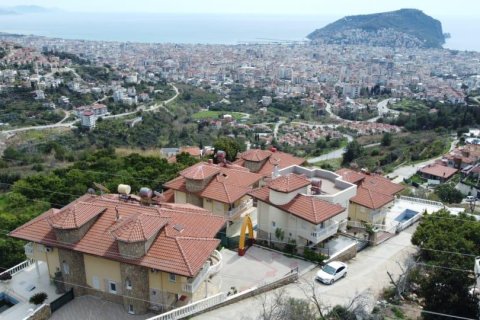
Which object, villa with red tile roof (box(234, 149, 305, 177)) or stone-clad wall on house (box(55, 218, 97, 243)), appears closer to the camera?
stone-clad wall on house (box(55, 218, 97, 243))

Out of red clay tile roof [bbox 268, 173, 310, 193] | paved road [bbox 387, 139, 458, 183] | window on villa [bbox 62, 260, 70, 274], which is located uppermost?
red clay tile roof [bbox 268, 173, 310, 193]

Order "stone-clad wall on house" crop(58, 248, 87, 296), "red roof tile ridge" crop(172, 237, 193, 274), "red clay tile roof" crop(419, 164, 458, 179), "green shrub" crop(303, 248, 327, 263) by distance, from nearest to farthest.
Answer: "red roof tile ridge" crop(172, 237, 193, 274) → "stone-clad wall on house" crop(58, 248, 87, 296) → "green shrub" crop(303, 248, 327, 263) → "red clay tile roof" crop(419, 164, 458, 179)

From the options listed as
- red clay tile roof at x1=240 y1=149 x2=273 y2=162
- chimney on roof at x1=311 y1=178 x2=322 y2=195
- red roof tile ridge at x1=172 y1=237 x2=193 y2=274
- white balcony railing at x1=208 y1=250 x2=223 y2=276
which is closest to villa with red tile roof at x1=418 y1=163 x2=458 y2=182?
red clay tile roof at x1=240 y1=149 x2=273 y2=162

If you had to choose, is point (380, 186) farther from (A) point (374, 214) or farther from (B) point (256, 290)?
(B) point (256, 290)

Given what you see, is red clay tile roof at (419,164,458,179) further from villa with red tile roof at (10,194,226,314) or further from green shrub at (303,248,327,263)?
villa with red tile roof at (10,194,226,314)

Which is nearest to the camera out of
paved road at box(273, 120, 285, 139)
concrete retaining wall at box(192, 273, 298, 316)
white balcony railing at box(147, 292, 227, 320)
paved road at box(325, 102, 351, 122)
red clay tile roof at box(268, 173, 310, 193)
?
white balcony railing at box(147, 292, 227, 320)

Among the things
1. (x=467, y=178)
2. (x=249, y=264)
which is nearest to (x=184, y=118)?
(x=467, y=178)

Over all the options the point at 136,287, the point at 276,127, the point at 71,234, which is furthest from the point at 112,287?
the point at 276,127
